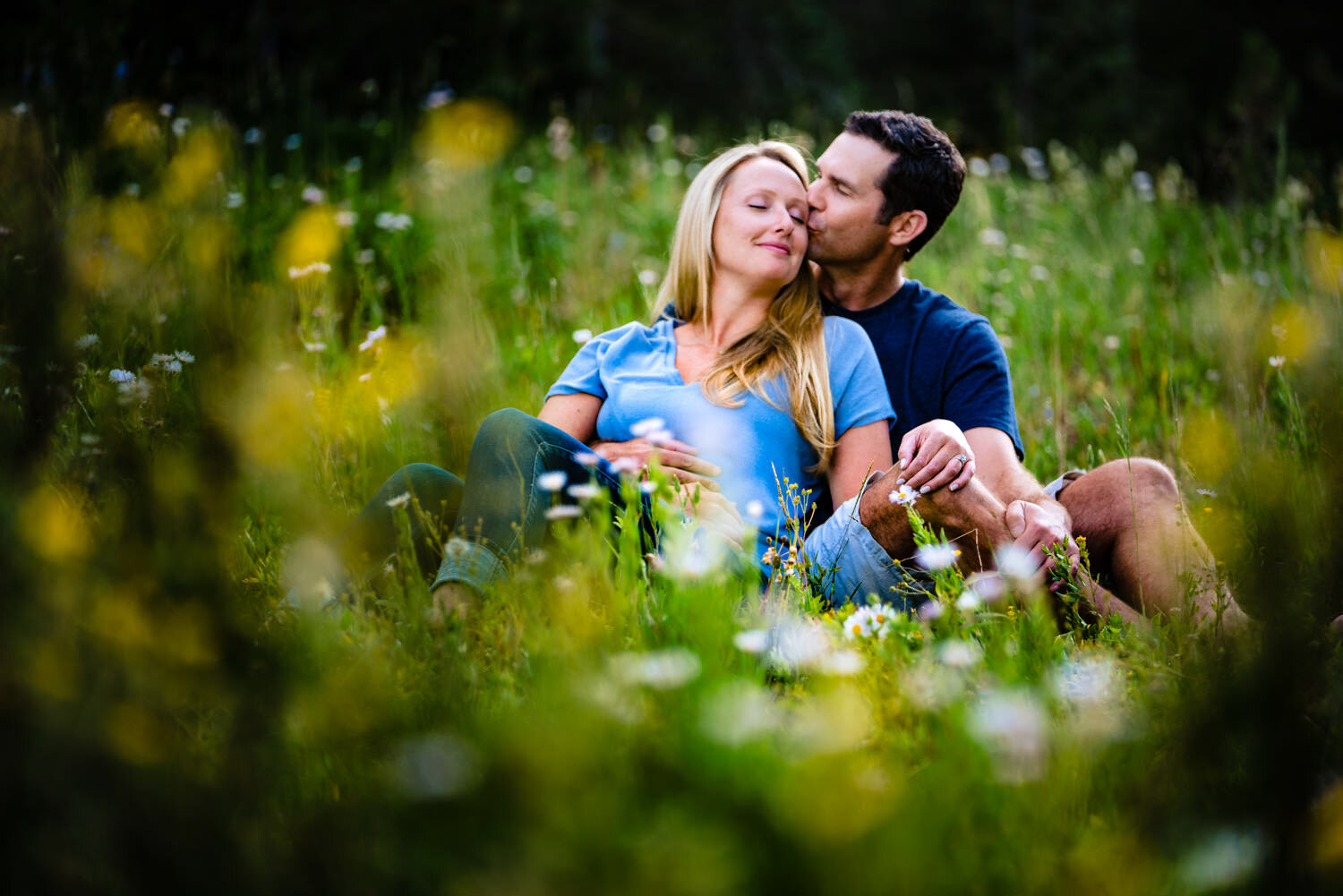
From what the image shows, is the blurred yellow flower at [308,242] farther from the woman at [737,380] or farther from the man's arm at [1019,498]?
the man's arm at [1019,498]

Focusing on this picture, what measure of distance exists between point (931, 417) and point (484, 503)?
1468 mm

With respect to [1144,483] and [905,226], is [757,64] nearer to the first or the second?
[905,226]

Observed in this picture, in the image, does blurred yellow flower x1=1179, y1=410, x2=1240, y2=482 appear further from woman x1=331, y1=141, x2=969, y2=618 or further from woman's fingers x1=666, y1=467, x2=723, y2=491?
woman's fingers x1=666, y1=467, x2=723, y2=491

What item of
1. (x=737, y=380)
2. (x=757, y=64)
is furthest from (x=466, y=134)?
(x=757, y=64)

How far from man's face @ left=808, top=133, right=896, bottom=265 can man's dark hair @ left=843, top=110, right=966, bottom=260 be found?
31mm

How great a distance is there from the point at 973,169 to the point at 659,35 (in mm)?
9552

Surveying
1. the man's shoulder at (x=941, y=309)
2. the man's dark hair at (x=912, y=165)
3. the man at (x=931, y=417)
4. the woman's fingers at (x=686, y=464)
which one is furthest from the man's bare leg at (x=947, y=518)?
the man's dark hair at (x=912, y=165)

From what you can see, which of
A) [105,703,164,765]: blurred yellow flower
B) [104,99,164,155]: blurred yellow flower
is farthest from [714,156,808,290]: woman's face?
[104,99,164,155]: blurred yellow flower

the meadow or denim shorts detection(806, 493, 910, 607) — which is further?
denim shorts detection(806, 493, 910, 607)

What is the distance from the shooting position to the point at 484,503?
6.13ft

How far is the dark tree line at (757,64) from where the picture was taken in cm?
488

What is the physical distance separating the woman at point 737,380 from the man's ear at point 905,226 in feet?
0.96

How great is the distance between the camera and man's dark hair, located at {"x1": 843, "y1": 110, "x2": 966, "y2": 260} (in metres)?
2.84

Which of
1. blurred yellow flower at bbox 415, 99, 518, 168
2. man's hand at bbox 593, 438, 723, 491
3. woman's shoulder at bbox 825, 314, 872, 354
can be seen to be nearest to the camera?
man's hand at bbox 593, 438, 723, 491
